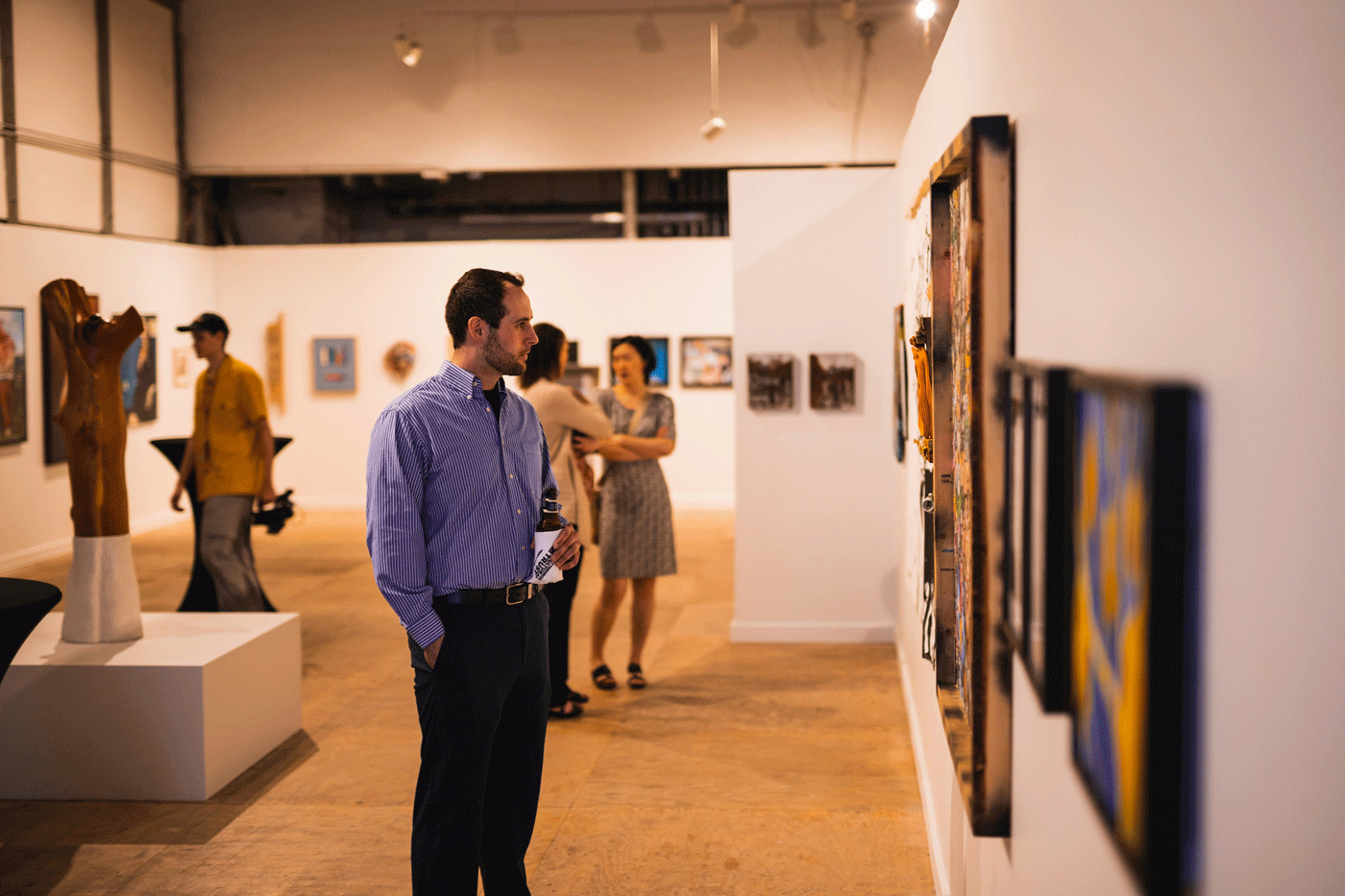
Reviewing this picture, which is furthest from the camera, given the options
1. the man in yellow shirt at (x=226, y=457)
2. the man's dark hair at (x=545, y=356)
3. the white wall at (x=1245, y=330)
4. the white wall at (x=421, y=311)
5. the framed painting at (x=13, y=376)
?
the white wall at (x=421, y=311)

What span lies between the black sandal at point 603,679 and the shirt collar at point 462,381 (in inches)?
119

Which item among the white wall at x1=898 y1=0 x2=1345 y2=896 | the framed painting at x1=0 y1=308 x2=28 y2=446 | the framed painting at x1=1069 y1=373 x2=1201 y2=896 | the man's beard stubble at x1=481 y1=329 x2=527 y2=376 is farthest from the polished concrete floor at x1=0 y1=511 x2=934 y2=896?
the framed painting at x1=0 y1=308 x2=28 y2=446

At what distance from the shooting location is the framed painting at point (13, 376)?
29.9 ft

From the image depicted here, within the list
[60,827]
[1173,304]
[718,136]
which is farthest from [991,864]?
[718,136]

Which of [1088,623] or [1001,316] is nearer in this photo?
[1088,623]

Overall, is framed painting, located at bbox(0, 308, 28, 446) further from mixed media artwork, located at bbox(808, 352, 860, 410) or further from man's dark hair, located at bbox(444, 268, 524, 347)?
man's dark hair, located at bbox(444, 268, 524, 347)

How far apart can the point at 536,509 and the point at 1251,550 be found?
A: 2062mm

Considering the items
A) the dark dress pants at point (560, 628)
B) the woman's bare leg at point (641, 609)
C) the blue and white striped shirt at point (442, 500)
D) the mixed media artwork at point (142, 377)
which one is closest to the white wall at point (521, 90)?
the mixed media artwork at point (142, 377)

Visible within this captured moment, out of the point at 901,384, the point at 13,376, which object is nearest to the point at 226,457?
the point at 901,384

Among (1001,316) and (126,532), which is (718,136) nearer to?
(126,532)

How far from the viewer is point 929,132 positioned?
3.54 m

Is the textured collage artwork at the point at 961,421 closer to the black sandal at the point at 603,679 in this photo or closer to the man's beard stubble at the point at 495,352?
the man's beard stubble at the point at 495,352

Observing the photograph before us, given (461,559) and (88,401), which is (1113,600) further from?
(88,401)

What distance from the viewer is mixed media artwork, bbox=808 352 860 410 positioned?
618 centimetres
